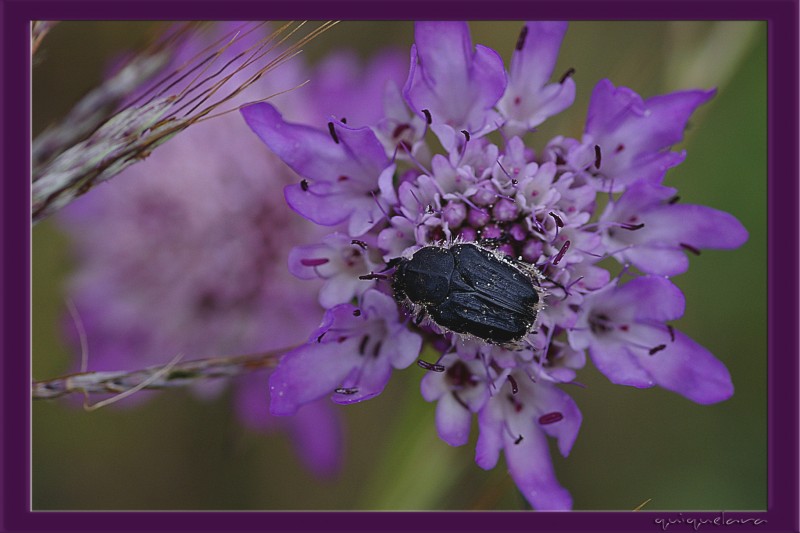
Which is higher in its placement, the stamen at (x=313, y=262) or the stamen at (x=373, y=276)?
the stamen at (x=313, y=262)

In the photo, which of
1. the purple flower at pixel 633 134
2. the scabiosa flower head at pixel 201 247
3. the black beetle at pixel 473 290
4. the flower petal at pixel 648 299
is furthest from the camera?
the scabiosa flower head at pixel 201 247

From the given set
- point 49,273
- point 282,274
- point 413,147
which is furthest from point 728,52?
point 49,273

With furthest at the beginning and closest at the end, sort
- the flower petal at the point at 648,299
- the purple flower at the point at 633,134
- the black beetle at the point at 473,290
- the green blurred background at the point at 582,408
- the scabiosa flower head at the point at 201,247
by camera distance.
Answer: the green blurred background at the point at 582,408 → the scabiosa flower head at the point at 201,247 → the purple flower at the point at 633,134 → the flower petal at the point at 648,299 → the black beetle at the point at 473,290

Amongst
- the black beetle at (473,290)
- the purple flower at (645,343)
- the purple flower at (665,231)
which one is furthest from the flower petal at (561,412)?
the purple flower at (665,231)

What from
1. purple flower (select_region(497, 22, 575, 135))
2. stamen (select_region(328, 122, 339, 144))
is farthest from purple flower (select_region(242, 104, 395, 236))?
purple flower (select_region(497, 22, 575, 135))

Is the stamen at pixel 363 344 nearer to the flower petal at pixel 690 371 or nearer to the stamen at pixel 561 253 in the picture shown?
the stamen at pixel 561 253
